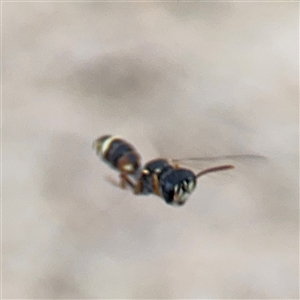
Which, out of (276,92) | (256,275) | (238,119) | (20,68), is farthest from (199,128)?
(20,68)

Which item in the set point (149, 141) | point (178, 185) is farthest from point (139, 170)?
point (149, 141)

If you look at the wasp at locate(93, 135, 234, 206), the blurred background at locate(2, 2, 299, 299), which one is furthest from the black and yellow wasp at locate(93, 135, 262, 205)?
the blurred background at locate(2, 2, 299, 299)

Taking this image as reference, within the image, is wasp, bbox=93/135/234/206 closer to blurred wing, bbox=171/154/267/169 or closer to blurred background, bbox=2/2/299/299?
blurred wing, bbox=171/154/267/169

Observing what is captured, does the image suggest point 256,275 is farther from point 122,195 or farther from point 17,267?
point 17,267

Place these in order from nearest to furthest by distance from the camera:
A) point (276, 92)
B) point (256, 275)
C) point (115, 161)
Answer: point (115, 161)
point (256, 275)
point (276, 92)

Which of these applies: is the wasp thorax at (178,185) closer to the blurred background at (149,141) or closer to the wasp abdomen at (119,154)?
the wasp abdomen at (119,154)

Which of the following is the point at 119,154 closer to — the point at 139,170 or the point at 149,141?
the point at 139,170
